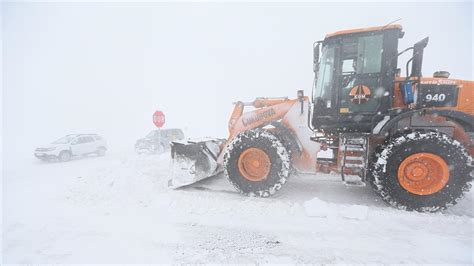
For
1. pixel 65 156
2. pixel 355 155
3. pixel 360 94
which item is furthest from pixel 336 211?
pixel 65 156

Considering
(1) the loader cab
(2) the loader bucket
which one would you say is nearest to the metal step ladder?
(1) the loader cab

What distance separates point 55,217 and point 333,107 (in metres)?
5.51

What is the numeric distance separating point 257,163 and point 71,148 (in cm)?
1216

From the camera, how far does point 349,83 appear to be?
176 inches

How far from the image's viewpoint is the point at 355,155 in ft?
14.3

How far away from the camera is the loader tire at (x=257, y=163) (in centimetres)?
447

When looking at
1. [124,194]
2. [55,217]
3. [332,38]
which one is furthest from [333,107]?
[55,217]

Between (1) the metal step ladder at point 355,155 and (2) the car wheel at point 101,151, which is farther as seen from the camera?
(2) the car wheel at point 101,151

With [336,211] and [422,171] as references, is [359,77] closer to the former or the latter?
[422,171]

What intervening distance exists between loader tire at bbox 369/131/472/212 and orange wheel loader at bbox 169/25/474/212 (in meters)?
0.01

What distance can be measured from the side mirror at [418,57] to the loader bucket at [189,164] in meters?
4.41

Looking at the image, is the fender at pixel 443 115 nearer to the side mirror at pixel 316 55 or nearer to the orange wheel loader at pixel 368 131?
the orange wheel loader at pixel 368 131

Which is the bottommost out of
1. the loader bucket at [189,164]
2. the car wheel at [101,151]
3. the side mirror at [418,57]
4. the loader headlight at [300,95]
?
the car wheel at [101,151]

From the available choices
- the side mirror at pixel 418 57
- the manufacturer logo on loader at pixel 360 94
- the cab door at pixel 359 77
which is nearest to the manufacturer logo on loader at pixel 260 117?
the cab door at pixel 359 77
